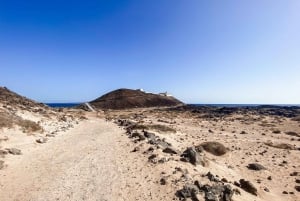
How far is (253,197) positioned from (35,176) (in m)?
13.9

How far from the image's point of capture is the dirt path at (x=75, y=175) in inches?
554

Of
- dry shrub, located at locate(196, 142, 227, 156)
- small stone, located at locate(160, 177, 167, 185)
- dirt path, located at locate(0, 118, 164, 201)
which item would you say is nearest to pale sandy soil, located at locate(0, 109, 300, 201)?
dirt path, located at locate(0, 118, 164, 201)

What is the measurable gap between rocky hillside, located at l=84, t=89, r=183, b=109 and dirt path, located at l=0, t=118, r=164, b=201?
92.3 metres

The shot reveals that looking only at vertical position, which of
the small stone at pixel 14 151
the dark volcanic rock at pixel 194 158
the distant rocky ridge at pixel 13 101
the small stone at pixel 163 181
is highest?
the distant rocky ridge at pixel 13 101

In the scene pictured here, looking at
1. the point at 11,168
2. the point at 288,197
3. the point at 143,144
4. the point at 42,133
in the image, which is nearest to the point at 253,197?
the point at 288,197

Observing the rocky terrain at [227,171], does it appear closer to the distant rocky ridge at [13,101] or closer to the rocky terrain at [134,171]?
the rocky terrain at [134,171]

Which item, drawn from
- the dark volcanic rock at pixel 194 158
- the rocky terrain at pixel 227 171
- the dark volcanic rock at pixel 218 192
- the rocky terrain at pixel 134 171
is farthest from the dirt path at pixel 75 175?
the dark volcanic rock at pixel 194 158

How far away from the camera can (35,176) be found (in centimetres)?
1681

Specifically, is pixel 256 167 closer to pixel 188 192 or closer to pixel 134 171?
pixel 188 192

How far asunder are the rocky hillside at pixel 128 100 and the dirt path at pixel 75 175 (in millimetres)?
92271

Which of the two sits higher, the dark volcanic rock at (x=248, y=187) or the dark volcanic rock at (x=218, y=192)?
the dark volcanic rock at (x=218, y=192)

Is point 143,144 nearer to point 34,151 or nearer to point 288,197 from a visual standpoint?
point 34,151

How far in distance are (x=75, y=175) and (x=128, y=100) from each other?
350 ft

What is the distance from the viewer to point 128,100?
123438 millimetres
